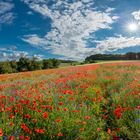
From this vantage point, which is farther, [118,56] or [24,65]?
[118,56]

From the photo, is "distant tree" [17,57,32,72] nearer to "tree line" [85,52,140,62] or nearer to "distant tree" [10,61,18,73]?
"distant tree" [10,61,18,73]

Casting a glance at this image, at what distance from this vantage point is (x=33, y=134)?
461 centimetres

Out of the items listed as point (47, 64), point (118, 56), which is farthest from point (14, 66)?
point (118, 56)

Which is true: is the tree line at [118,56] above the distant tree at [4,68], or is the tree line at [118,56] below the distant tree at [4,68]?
above

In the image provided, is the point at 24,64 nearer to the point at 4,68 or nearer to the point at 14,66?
the point at 14,66

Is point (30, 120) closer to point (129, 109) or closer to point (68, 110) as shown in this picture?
point (68, 110)

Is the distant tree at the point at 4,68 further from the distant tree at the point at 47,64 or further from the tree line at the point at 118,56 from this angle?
the tree line at the point at 118,56

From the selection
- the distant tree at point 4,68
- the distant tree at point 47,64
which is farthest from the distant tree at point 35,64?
the distant tree at point 4,68

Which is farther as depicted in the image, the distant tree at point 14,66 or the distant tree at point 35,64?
the distant tree at point 35,64

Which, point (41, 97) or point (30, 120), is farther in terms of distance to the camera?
point (41, 97)

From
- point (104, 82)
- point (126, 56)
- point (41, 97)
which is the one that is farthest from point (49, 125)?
point (126, 56)

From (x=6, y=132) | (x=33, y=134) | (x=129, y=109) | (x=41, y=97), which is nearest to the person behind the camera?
(x=6, y=132)

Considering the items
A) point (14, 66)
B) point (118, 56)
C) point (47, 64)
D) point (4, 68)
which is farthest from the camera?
point (118, 56)

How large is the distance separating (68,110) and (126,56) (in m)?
95.9
